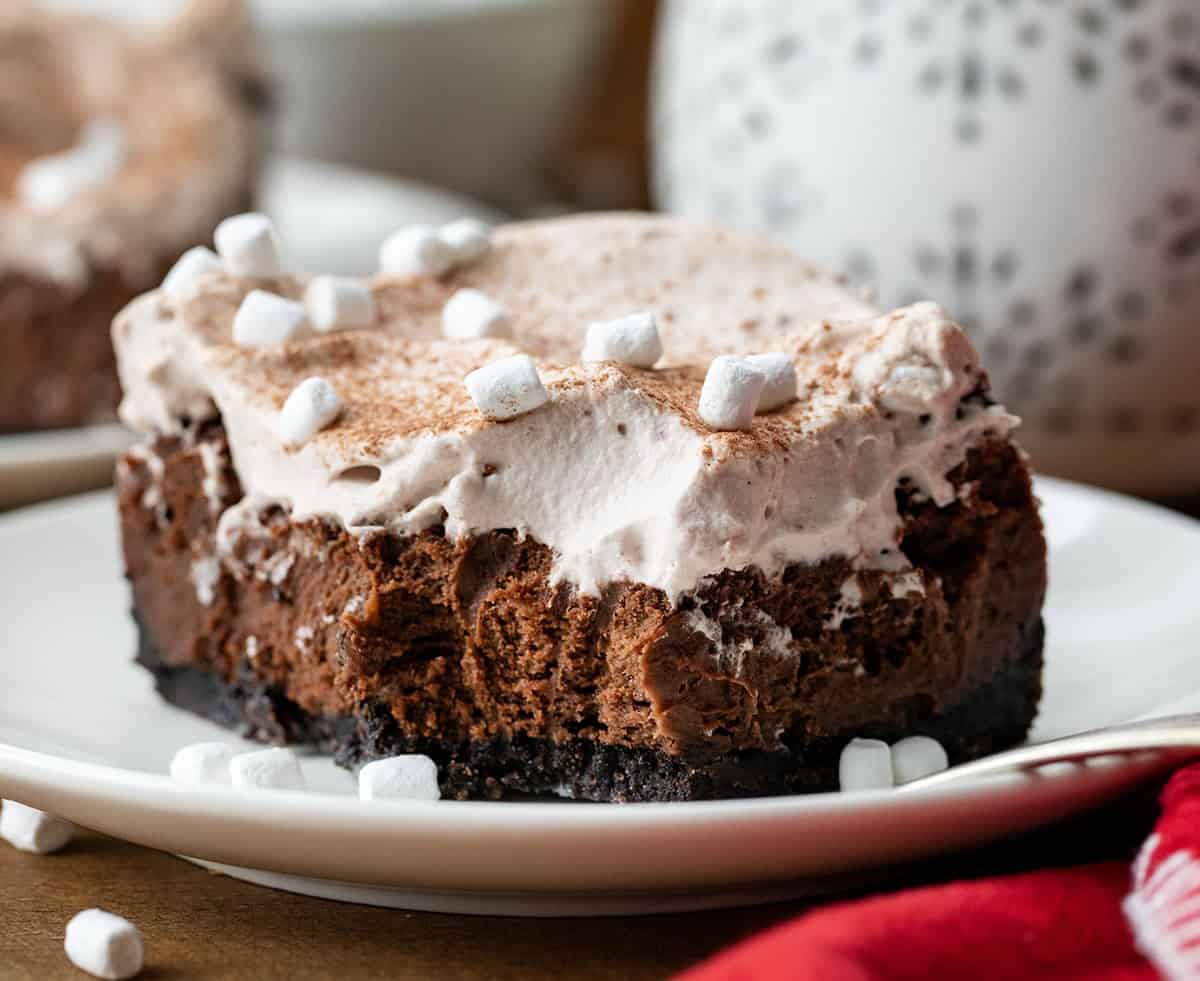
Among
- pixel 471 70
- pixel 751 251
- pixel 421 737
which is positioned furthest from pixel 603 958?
pixel 471 70

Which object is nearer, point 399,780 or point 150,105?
point 399,780

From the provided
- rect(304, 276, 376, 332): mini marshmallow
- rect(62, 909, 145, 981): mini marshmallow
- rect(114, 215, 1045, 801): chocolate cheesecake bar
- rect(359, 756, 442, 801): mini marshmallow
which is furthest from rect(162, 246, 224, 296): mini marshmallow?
rect(62, 909, 145, 981): mini marshmallow

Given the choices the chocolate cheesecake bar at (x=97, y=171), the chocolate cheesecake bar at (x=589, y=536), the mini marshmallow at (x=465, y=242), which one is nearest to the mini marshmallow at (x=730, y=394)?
the chocolate cheesecake bar at (x=589, y=536)

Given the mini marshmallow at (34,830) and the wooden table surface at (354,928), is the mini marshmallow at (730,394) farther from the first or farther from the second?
the mini marshmallow at (34,830)

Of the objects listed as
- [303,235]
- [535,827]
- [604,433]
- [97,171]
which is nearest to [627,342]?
[604,433]

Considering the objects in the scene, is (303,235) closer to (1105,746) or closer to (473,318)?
(473,318)

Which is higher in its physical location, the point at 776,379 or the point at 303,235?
the point at 776,379

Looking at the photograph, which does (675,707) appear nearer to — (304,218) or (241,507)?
(241,507)

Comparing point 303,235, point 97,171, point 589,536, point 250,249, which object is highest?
point 250,249
